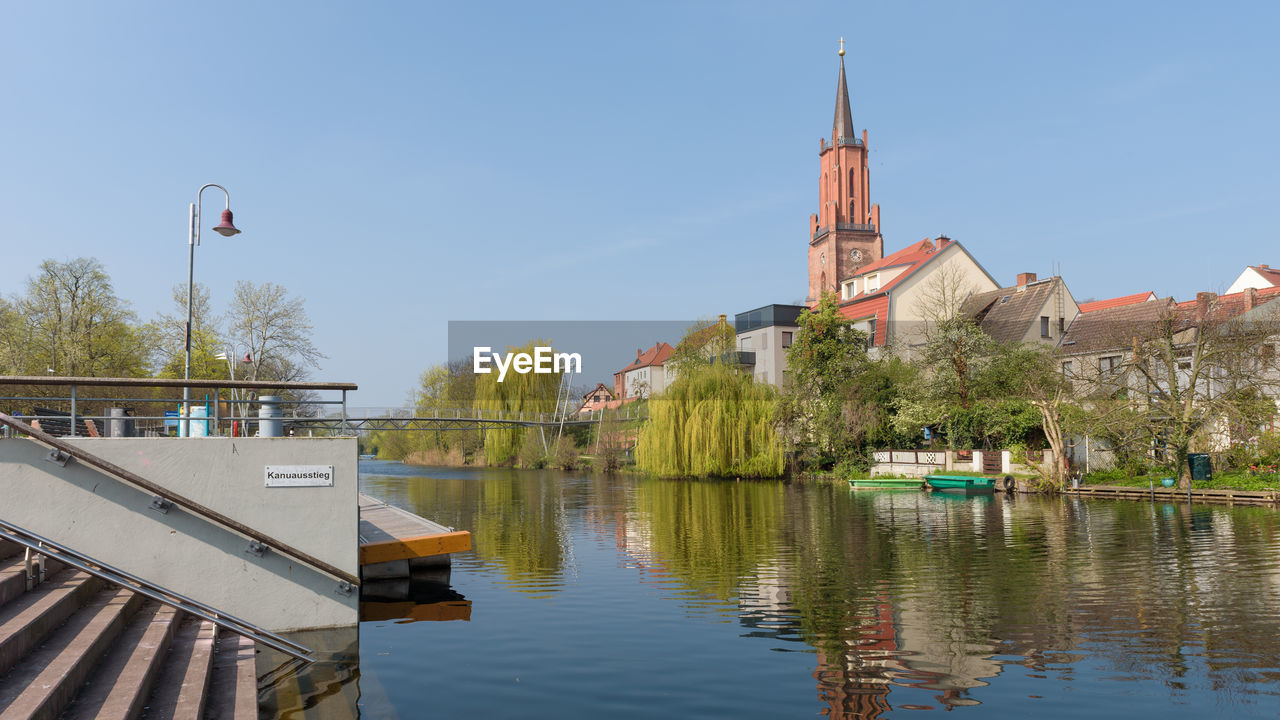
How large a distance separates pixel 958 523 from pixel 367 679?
64.6 feet

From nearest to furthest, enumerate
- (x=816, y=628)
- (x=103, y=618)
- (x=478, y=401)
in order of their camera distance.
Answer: (x=103, y=618) → (x=816, y=628) → (x=478, y=401)

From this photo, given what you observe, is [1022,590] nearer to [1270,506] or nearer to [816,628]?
[816,628]

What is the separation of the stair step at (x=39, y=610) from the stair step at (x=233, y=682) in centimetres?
133

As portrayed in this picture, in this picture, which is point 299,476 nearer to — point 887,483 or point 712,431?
point 887,483

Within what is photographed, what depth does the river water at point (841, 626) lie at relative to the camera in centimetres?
793

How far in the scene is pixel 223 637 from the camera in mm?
8953

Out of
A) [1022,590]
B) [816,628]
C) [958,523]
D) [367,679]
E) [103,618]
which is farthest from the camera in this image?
[958,523]

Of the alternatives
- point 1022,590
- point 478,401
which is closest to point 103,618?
point 1022,590

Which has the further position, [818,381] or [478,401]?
[478,401]

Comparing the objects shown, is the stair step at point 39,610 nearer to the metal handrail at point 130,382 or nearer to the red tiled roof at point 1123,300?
the metal handrail at point 130,382

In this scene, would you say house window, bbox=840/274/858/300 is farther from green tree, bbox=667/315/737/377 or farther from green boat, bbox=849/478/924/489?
green boat, bbox=849/478/924/489

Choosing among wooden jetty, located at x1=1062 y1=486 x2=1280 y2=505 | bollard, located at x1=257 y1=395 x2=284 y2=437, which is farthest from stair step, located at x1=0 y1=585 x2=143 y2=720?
wooden jetty, located at x1=1062 y1=486 x2=1280 y2=505

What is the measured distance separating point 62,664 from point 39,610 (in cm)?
102

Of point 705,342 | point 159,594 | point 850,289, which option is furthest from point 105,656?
point 850,289
